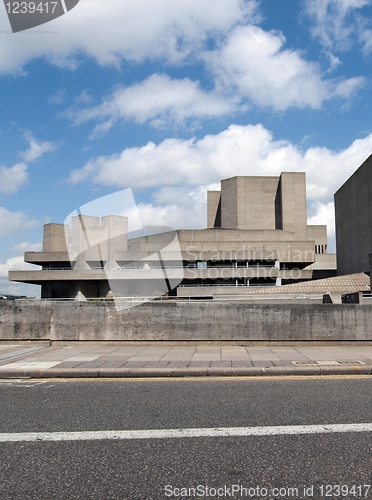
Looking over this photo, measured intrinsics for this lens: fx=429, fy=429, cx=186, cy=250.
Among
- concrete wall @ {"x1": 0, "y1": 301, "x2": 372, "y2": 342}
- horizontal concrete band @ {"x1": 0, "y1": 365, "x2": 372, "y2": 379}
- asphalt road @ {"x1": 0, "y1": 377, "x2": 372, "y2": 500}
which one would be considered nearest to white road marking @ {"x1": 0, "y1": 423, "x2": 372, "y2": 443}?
asphalt road @ {"x1": 0, "y1": 377, "x2": 372, "y2": 500}

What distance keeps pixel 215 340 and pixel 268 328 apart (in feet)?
5.22

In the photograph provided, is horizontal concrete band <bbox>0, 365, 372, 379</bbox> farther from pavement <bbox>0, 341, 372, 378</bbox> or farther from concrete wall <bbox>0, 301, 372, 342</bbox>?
concrete wall <bbox>0, 301, 372, 342</bbox>

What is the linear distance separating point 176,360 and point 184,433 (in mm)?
4974

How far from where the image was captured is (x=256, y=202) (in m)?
99.4

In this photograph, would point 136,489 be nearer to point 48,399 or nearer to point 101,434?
point 101,434

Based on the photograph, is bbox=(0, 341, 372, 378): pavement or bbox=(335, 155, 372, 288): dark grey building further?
bbox=(335, 155, 372, 288): dark grey building

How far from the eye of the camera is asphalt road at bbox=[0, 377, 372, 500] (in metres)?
Result: 3.65

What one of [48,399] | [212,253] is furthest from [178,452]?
[212,253]

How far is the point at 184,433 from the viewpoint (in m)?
5.08

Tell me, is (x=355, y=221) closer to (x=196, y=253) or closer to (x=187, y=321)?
(x=196, y=253)

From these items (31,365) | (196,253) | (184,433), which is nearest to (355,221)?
(196,253)

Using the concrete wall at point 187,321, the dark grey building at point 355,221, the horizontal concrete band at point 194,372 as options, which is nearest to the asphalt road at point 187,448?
the horizontal concrete band at point 194,372

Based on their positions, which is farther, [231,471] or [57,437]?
[57,437]

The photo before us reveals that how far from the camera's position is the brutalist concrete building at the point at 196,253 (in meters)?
68.4
